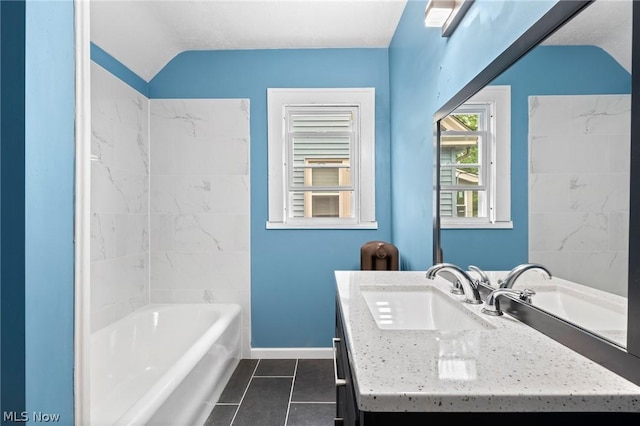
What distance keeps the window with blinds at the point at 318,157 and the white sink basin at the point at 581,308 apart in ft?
6.78

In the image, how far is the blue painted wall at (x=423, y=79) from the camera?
113cm

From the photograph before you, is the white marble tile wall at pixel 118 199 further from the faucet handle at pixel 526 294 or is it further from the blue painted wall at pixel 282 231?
the faucet handle at pixel 526 294

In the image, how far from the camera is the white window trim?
2.86 metres

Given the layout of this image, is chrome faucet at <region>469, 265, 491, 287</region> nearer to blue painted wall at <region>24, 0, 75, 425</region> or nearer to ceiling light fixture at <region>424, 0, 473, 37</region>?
ceiling light fixture at <region>424, 0, 473, 37</region>

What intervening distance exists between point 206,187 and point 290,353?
4.97 ft

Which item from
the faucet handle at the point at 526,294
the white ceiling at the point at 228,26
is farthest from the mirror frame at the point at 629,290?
the white ceiling at the point at 228,26

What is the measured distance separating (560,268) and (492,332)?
0.22 meters

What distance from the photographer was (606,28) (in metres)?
0.70

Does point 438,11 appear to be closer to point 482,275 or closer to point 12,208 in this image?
point 482,275

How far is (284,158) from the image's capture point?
2871 mm

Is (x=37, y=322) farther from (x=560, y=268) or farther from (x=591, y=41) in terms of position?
(x=591, y=41)

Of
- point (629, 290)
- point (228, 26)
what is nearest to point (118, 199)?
point (228, 26)

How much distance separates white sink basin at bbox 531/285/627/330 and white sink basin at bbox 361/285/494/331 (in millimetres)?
223

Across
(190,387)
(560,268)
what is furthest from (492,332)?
(190,387)
